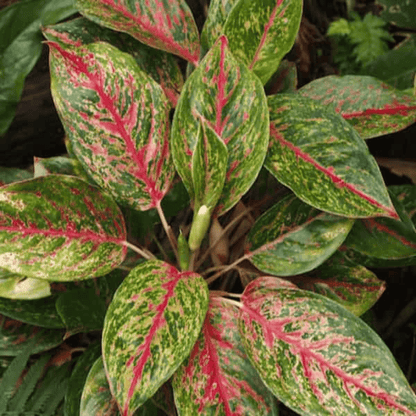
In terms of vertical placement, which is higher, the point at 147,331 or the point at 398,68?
the point at 398,68

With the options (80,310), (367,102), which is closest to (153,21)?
(367,102)

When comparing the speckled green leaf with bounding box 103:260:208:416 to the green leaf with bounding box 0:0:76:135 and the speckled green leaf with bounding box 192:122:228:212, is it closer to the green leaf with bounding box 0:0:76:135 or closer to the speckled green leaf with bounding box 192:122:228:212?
the speckled green leaf with bounding box 192:122:228:212

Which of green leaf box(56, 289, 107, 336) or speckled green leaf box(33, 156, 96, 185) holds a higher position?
speckled green leaf box(33, 156, 96, 185)

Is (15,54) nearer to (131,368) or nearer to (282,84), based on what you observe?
(282,84)

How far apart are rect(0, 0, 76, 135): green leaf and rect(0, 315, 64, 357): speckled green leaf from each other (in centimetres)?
49

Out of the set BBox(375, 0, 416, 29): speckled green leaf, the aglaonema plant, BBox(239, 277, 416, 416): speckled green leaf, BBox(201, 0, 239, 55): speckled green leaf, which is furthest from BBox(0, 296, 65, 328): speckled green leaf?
BBox(375, 0, 416, 29): speckled green leaf

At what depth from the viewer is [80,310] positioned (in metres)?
0.87

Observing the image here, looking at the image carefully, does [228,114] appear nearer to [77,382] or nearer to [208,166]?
[208,166]

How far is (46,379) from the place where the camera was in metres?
0.99

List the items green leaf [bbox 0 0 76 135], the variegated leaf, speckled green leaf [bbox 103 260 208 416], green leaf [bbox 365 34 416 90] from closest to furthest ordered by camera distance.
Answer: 1. speckled green leaf [bbox 103 260 208 416]
2. the variegated leaf
3. green leaf [bbox 0 0 76 135]
4. green leaf [bbox 365 34 416 90]

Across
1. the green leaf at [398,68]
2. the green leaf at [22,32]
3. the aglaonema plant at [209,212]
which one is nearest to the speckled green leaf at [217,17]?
the aglaonema plant at [209,212]

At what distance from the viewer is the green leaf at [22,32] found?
0.96m

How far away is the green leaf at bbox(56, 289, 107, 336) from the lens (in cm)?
84

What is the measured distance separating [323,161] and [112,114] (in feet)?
1.10
